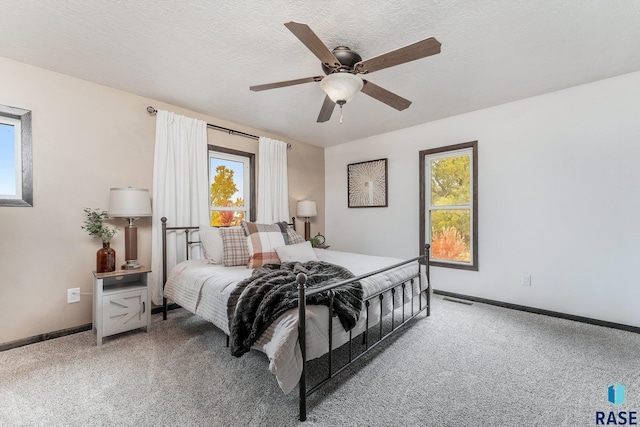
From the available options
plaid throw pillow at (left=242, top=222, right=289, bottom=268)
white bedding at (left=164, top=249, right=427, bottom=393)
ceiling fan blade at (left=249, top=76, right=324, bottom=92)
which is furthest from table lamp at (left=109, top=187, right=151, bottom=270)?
ceiling fan blade at (left=249, top=76, right=324, bottom=92)

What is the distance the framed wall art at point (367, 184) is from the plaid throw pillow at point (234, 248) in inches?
94.0

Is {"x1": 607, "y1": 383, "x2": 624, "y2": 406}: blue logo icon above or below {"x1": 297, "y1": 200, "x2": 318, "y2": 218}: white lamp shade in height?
below

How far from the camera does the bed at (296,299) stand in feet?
4.96

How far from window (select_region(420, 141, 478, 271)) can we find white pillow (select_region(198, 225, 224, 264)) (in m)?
2.77

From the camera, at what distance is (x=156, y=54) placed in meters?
2.27

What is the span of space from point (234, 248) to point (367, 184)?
2631mm

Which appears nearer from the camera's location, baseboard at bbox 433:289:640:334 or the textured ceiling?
the textured ceiling

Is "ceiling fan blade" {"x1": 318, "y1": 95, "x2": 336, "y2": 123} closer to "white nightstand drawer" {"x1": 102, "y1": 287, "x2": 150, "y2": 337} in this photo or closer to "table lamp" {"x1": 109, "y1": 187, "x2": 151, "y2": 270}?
"table lamp" {"x1": 109, "y1": 187, "x2": 151, "y2": 270}

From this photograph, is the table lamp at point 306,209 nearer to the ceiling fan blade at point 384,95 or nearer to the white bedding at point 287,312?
the white bedding at point 287,312

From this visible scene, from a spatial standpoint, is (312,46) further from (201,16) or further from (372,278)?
(372,278)

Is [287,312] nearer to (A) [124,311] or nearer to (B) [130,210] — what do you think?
(A) [124,311]

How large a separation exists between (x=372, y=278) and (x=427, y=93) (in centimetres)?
216

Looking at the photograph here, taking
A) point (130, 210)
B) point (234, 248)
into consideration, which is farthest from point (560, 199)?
point (130, 210)

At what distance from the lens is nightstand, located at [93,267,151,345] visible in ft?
7.75
